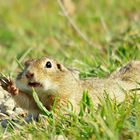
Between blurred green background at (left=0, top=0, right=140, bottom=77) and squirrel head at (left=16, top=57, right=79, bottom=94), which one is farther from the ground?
blurred green background at (left=0, top=0, right=140, bottom=77)

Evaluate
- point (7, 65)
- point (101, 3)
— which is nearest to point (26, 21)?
point (101, 3)

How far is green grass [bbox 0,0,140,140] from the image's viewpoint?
413cm

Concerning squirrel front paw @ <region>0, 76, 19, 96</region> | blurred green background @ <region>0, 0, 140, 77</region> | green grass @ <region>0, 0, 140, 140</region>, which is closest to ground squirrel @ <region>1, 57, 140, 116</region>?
squirrel front paw @ <region>0, 76, 19, 96</region>

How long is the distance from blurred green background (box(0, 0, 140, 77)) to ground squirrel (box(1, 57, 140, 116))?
882 mm

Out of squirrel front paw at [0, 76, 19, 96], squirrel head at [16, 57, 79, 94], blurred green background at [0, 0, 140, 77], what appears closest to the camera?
squirrel head at [16, 57, 79, 94]

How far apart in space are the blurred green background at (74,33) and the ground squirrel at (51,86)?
0.88 metres

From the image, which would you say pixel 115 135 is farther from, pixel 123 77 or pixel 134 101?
pixel 123 77

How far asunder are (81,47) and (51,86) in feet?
9.48

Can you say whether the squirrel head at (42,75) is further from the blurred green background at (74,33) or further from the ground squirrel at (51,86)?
the blurred green background at (74,33)

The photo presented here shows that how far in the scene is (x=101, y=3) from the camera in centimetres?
1008

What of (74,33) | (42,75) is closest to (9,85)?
(42,75)

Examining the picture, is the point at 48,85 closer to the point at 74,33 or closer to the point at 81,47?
the point at 81,47

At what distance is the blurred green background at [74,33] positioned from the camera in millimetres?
6496

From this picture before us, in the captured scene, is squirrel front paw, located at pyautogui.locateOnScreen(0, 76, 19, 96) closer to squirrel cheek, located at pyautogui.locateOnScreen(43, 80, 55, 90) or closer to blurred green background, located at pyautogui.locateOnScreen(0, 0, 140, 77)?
squirrel cheek, located at pyautogui.locateOnScreen(43, 80, 55, 90)
